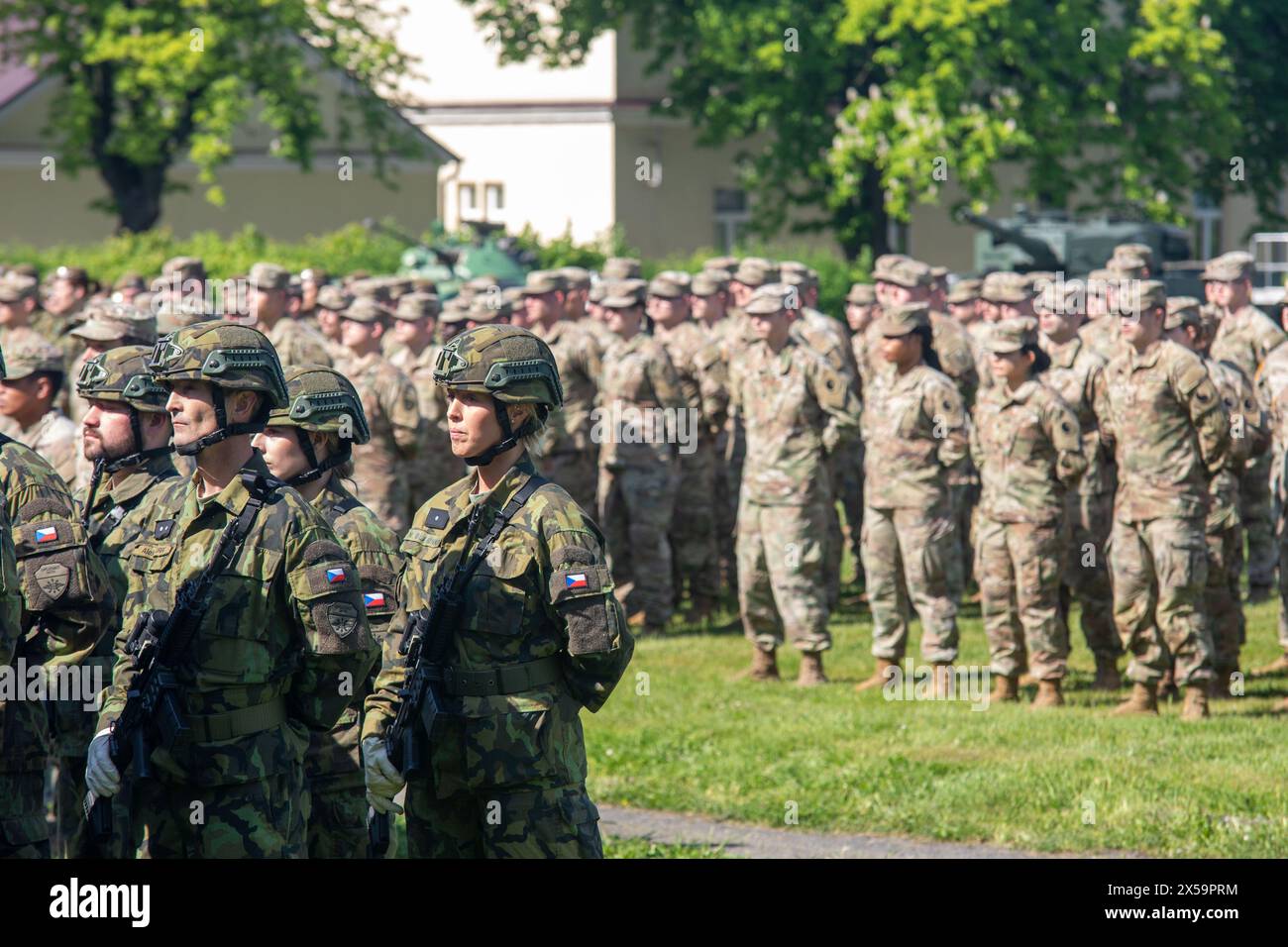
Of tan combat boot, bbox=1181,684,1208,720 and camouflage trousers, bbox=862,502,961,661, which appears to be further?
camouflage trousers, bbox=862,502,961,661

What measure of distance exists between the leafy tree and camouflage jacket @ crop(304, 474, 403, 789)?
24.3 meters

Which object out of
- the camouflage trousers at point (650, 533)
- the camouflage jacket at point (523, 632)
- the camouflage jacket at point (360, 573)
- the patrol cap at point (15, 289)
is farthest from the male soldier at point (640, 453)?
the camouflage jacket at point (523, 632)

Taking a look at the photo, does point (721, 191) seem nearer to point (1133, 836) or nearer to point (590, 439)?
point (590, 439)

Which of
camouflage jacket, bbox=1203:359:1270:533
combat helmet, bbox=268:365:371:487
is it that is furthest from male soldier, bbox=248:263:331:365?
combat helmet, bbox=268:365:371:487

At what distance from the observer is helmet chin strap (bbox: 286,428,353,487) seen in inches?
300

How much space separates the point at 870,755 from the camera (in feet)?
36.8

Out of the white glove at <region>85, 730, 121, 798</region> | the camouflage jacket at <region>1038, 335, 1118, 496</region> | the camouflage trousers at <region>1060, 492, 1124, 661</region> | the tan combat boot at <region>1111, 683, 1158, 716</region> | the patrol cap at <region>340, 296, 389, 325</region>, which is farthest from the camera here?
the patrol cap at <region>340, 296, 389, 325</region>

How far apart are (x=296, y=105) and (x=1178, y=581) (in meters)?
24.3

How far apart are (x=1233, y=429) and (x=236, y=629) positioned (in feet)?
25.3

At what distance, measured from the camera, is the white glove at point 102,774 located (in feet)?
19.8

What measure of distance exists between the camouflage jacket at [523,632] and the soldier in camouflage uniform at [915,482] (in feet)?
21.0

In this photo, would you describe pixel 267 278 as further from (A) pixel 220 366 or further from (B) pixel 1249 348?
(A) pixel 220 366

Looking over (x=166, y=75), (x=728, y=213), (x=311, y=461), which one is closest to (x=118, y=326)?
(x=311, y=461)

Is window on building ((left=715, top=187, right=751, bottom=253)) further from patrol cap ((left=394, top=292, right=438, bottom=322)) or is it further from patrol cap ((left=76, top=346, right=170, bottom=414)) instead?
patrol cap ((left=76, top=346, right=170, bottom=414))
